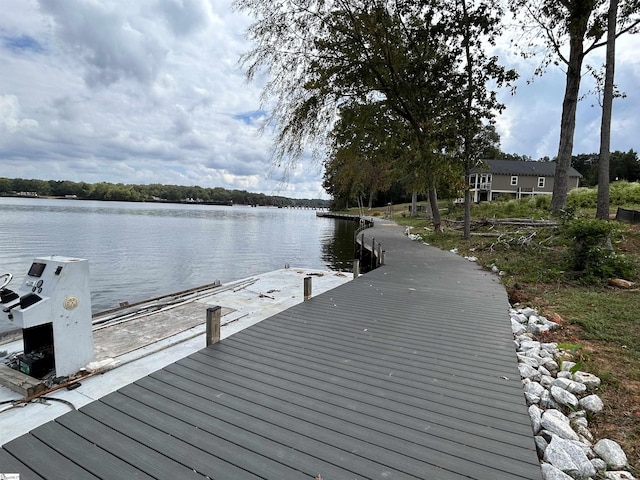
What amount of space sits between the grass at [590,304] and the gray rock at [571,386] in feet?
0.52

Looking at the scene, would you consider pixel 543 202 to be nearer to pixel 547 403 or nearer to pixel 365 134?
pixel 365 134

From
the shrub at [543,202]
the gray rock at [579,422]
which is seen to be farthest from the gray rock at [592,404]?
the shrub at [543,202]

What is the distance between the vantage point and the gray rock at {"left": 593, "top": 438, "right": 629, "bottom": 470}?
2119 millimetres

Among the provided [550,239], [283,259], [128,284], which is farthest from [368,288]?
[283,259]

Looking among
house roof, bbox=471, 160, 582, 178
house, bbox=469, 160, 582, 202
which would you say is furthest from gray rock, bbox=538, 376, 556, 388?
house roof, bbox=471, 160, 582, 178

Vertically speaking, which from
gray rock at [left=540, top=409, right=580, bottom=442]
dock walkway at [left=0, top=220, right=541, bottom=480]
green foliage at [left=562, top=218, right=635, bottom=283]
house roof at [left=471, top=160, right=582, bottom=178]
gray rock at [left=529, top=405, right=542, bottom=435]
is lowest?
gray rock at [left=529, top=405, right=542, bottom=435]

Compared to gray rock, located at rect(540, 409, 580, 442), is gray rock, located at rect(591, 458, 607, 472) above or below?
below

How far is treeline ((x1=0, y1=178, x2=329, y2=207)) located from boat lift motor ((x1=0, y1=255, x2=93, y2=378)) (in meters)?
67.6

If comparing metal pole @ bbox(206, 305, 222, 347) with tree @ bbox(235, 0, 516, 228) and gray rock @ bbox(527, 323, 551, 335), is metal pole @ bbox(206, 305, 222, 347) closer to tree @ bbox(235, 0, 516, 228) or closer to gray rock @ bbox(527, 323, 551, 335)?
gray rock @ bbox(527, 323, 551, 335)

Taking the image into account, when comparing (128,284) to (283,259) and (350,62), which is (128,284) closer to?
(283,259)

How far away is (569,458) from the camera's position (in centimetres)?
209

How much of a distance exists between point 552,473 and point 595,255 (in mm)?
6386

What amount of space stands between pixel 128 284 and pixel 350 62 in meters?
10.3

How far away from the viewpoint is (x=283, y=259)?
18.2m
